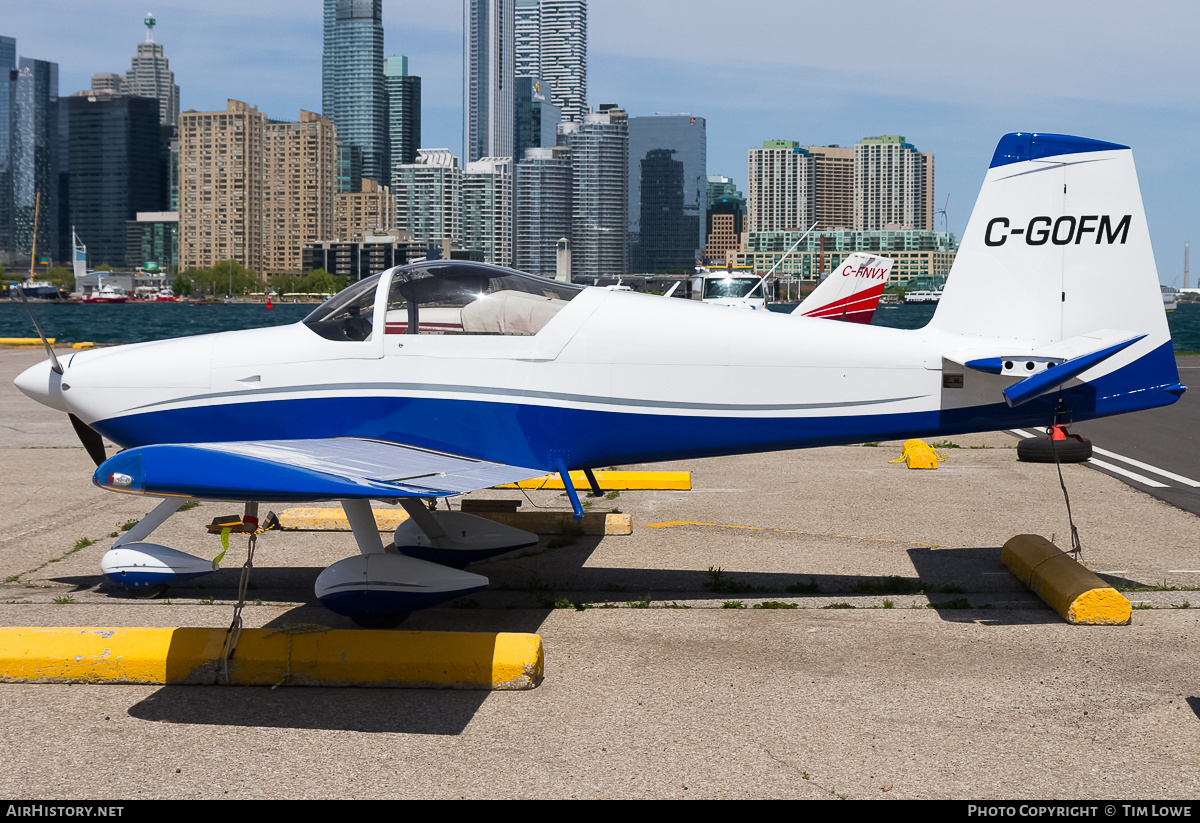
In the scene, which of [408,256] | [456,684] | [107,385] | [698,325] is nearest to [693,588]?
[698,325]

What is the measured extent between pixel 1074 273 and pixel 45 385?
673 centimetres

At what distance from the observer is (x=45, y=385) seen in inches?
268

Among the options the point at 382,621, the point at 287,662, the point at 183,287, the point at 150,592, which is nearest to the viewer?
the point at 287,662

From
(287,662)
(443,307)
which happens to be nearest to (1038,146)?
(443,307)

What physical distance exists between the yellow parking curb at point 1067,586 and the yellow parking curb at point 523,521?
3.31 m

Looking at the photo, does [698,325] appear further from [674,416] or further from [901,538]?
[901,538]

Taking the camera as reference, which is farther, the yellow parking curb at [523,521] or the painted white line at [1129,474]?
the painted white line at [1129,474]

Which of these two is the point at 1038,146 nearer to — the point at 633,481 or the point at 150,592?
the point at 633,481

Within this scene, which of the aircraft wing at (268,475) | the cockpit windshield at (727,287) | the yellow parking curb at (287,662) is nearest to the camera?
the aircraft wing at (268,475)

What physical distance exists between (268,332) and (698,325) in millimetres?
2822

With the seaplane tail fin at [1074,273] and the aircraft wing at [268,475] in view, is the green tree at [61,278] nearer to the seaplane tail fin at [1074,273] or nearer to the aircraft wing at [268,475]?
the aircraft wing at [268,475]

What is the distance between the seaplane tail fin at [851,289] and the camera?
2494cm

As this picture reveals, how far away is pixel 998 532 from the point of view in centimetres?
907

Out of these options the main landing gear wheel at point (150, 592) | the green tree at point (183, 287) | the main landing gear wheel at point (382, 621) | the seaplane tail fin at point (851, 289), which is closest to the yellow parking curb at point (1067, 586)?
the main landing gear wheel at point (382, 621)
